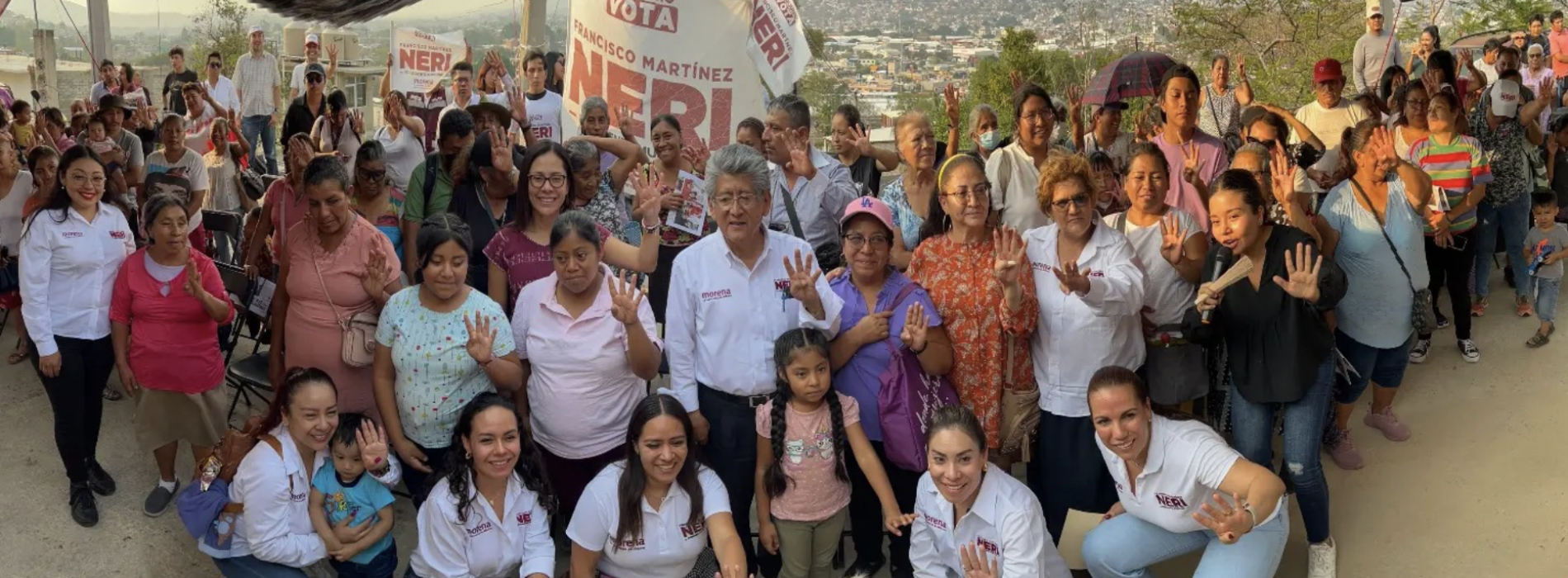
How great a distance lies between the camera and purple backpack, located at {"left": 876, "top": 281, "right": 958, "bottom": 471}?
3963 mm

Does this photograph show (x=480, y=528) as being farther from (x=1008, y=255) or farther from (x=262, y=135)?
(x=262, y=135)

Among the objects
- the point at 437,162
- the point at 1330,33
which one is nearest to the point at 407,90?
the point at 437,162

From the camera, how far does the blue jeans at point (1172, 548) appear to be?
143 inches

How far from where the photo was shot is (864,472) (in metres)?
4.00

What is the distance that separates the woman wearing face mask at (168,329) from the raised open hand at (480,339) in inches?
47.5

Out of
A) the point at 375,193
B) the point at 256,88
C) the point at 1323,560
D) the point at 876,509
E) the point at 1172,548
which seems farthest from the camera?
the point at 256,88

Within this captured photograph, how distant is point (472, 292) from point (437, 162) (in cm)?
119

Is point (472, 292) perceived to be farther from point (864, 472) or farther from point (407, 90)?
point (407, 90)

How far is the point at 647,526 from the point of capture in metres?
3.88

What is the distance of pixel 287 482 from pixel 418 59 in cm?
502

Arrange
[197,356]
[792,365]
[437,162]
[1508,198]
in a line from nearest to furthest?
[792,365], [197,356], [437,162], [1508,198]

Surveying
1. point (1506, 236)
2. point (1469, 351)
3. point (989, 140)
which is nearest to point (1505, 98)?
point (1506, 236)

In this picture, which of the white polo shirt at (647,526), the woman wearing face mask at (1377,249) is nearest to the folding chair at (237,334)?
the white polo shirt at (647,526)

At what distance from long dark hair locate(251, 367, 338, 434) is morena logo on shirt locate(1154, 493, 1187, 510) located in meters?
2.75
